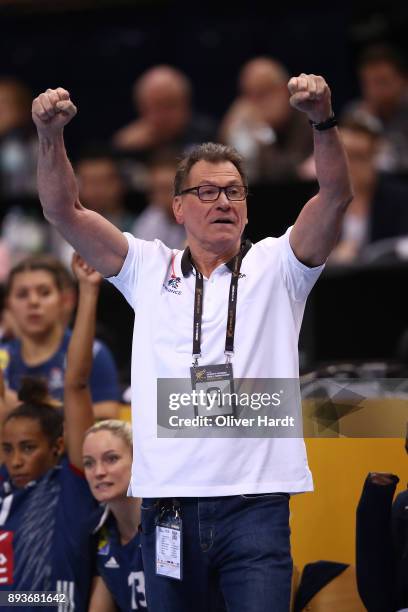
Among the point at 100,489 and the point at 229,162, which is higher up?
the point at 229,162

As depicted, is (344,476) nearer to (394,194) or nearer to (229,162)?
(229,162)

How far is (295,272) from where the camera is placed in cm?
307

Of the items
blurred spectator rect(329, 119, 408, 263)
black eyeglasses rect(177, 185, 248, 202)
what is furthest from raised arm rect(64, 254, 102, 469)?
blurred spectator rect(329, 119, 408, 263)

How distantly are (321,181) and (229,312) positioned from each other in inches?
17.0

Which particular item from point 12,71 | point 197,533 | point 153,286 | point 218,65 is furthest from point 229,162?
point 12,71

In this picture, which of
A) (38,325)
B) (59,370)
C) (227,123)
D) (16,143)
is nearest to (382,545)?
(59,370)

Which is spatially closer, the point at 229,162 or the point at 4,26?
the point at 229,162

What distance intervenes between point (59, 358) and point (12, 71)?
6782 mm

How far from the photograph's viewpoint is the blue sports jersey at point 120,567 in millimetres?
3789

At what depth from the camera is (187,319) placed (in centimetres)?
305

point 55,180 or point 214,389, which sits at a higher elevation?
point 55,180

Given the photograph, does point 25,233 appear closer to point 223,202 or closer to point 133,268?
point 133,268

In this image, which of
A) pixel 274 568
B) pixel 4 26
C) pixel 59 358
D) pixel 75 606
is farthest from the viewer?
pixel 4 26

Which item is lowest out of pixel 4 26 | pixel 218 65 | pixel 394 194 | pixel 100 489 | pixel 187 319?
pixel 100 489
